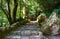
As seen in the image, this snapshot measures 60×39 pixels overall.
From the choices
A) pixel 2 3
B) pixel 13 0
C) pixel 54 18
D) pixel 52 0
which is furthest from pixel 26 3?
pixel 54 18

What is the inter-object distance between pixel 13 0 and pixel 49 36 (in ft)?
23.8

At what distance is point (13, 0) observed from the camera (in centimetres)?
1272

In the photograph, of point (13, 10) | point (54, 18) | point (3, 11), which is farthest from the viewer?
point (13, 10)

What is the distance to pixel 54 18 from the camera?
684 centimetres

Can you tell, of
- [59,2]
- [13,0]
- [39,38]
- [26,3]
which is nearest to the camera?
[39,38]

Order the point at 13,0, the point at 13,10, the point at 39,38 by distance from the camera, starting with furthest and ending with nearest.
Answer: the point at 13,0
the point at 13,10
the point at 39,38

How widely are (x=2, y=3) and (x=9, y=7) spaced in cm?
84

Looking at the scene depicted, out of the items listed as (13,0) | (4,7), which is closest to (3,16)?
Result: (4,7)

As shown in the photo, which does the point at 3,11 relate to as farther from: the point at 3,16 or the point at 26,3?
the point at 26,3

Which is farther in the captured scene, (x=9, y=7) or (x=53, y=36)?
(x=9, y=7)

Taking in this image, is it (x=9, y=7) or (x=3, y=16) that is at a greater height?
(x=9, y=7)

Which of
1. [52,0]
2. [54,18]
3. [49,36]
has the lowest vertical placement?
[49,36]

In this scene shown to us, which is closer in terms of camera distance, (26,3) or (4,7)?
(4,7)

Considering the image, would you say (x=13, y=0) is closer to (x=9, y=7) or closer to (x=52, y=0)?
(x=9, y=7)
